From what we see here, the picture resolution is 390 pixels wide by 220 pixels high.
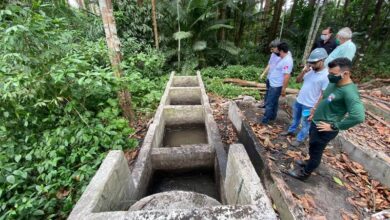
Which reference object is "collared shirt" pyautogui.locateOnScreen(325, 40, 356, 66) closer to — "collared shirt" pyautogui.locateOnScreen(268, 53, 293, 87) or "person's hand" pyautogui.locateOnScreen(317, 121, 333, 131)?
"collared shirt" pyautogui.locateOnScreen(268, 53, 293, 87)

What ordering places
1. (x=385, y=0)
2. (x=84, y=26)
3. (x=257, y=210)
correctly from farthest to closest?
1. (x=385, y=0)
2. (x=84, y=26)
3. (x=257, y=210)

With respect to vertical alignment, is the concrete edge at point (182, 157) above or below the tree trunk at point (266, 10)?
below

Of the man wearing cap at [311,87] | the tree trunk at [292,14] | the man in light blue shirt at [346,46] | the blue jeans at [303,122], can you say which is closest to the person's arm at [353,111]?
the man wearing cap at [311,87]

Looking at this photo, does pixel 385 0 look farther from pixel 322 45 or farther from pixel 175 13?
pixel 175 13

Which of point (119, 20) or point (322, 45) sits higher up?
point (119, 20)

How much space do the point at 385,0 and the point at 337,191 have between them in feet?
41.1

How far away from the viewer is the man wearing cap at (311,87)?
2906 millimetres

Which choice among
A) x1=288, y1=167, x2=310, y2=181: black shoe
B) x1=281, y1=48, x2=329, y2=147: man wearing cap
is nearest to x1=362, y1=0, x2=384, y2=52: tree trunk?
x1=281, y1=48, x2=329, y2=147: man wearing cap

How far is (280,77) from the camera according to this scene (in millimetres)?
3787

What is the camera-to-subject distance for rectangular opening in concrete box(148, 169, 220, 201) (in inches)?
129

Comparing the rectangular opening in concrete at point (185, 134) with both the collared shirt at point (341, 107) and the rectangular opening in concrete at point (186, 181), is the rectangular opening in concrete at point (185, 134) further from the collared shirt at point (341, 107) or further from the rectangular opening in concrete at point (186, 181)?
the collared shirt at point (341, 107)

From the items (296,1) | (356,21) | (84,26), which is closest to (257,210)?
(84,26)

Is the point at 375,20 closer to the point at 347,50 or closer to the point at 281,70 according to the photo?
the point at 347,50

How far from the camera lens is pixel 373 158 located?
2.95 metres
